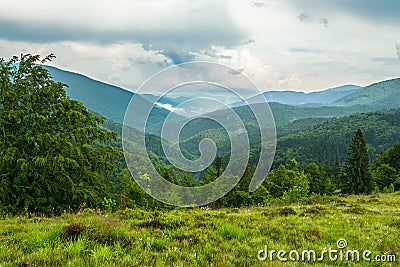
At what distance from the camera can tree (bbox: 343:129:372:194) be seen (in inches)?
2421

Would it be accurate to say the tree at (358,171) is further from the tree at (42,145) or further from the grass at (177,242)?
the grass at (177,242)

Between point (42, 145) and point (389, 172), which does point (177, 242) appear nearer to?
point (42, 145)

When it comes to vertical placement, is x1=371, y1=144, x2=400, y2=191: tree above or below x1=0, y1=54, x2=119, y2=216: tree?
below

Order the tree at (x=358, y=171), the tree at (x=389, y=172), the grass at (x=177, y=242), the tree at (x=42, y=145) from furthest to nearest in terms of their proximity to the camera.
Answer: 1. the tree at (x=389, y=172)
2. the tree at (x=358, y=171)
3. the tree at (x=42, y=145)
4. the grass at (x=177, y=242)

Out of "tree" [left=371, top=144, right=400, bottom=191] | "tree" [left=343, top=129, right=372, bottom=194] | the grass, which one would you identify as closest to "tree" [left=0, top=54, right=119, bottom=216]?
the grass

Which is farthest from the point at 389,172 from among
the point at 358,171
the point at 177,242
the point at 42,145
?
the point at 177,242

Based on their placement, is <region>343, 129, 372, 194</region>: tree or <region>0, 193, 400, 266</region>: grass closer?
<region>0, 193, 400, 266</region>: grass

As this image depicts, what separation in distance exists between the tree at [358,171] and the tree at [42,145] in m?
55.3

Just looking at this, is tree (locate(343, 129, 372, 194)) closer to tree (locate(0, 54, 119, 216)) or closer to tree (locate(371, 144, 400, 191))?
tree (locate(371, 144, 400, 191))

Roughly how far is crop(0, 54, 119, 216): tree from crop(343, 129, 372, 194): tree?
55.3 metres

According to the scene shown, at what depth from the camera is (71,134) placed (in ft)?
75.5

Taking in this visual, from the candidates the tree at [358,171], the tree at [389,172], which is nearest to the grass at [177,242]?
the tree at [358,171]

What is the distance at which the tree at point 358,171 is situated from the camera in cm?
6150

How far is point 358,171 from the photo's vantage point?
61.8 m
